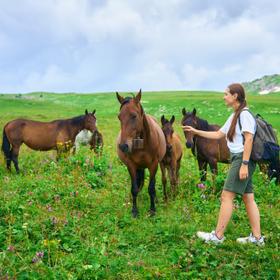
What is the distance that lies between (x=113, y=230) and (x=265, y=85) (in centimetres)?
10953

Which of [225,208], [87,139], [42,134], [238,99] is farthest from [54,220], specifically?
[87,139]

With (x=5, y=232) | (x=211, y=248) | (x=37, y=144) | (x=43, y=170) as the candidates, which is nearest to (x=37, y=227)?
(x=5, y=232)

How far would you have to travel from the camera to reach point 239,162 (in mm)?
5863

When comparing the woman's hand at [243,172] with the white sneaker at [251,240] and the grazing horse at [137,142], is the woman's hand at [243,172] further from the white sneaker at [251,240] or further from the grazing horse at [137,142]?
the grazing horse at [137,142]

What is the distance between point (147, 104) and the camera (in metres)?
53.2

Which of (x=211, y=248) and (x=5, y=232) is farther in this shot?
(x=5, y=232)

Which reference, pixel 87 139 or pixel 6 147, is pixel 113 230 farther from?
pixel 87 139

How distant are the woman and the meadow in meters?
0.27

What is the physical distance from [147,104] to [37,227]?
47.2 metres

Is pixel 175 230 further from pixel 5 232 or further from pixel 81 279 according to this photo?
pixel 5 232

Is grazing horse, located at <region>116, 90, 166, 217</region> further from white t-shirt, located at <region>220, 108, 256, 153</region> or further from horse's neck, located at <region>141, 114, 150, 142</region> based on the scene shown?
white t-shirt, located at <region>220, 108, 256, 153</region>

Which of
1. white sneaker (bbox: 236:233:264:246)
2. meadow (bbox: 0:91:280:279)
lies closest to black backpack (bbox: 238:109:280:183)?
white sneaker (bbox: 236:233:264:246)

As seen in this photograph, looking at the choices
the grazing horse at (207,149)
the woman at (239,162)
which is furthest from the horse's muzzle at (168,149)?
the woman at (239,162)

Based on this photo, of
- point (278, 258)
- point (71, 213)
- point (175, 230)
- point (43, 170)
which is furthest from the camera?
point (43, 170)
